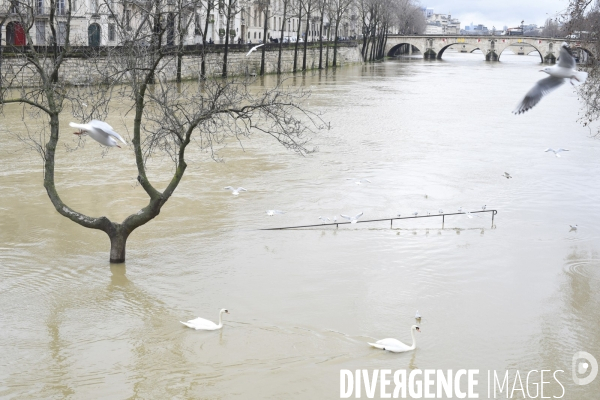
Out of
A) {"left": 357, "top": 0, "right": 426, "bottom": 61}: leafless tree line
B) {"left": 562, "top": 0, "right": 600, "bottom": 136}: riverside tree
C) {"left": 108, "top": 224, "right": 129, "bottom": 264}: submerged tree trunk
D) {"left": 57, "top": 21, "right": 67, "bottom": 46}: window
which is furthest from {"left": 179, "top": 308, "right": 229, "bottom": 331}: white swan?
{"left": 357, "top": 0, "right": 426, "bottom": 61}: leafless tree line

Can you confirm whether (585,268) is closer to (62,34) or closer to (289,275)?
(289,275)

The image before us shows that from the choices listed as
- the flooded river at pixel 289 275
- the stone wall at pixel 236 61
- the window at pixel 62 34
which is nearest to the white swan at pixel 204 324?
the flooded river at pixel 289 275

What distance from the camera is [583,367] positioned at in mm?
8000

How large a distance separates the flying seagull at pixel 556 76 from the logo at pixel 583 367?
276 cm

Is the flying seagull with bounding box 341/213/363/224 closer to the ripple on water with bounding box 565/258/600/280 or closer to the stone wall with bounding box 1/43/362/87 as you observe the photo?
the ripple on water with bounding box 565/258/600/280

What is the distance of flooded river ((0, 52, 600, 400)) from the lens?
765 centimetres

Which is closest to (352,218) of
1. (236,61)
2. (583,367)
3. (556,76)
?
(583,367)

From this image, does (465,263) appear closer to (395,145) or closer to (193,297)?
(193,297)

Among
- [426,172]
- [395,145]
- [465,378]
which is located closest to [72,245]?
[465,378]

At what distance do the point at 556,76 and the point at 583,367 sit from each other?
120 inches

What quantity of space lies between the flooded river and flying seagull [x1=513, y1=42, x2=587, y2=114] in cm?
271

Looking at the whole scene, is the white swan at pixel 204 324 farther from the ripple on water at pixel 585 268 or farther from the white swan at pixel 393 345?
the ripple on water at pixel 585 268

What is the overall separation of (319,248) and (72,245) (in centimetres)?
369

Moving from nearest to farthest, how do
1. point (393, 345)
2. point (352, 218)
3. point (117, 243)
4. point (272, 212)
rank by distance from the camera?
point (393, 345) → point (117, 243) → point (352, 218) → point (272, 212)
